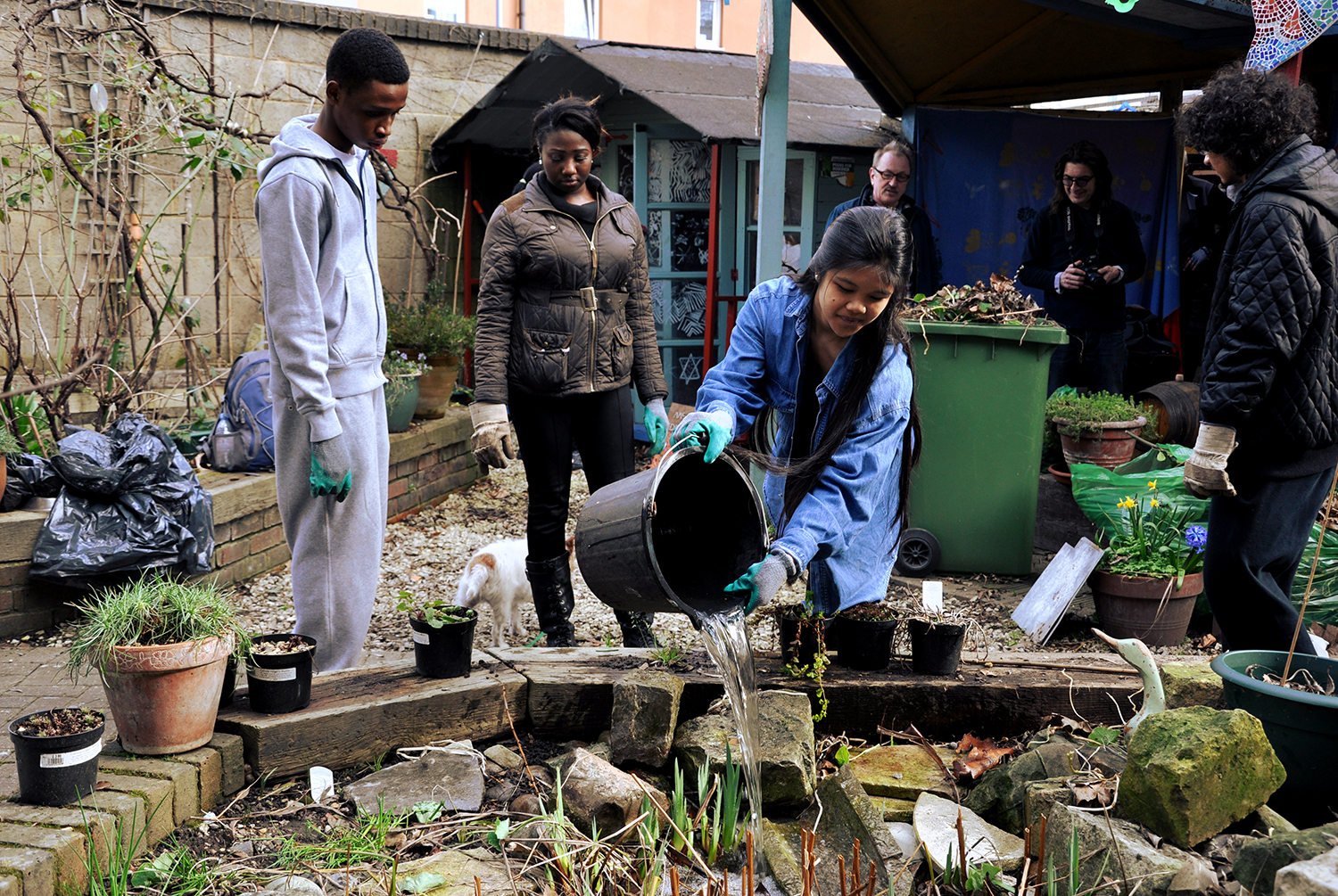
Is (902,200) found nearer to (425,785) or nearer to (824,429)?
(824,429)

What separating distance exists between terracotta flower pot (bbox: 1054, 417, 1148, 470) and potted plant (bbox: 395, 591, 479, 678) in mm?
3391

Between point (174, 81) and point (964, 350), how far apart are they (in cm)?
431

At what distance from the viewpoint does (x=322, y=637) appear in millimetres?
2936

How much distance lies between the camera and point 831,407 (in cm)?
279

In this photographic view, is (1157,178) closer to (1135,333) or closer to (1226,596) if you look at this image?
(1135,333)

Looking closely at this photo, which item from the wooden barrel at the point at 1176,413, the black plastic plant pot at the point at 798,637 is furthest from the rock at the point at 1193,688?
the wooden barrel at the point at 1176,413

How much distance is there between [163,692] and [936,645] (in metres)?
1.96

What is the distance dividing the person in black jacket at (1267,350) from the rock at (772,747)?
52.6 inches

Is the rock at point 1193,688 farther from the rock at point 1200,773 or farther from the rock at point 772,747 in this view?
the rock at point 772,747

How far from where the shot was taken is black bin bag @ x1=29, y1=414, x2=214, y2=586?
13.3 ft

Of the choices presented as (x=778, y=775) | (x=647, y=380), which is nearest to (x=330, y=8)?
(x=647, y=380)

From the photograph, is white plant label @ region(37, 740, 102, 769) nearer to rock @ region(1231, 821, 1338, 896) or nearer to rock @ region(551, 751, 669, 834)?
rock @ region(551, 751, 669, 834)

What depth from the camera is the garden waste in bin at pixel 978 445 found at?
477 cm

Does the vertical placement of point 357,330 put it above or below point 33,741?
above
